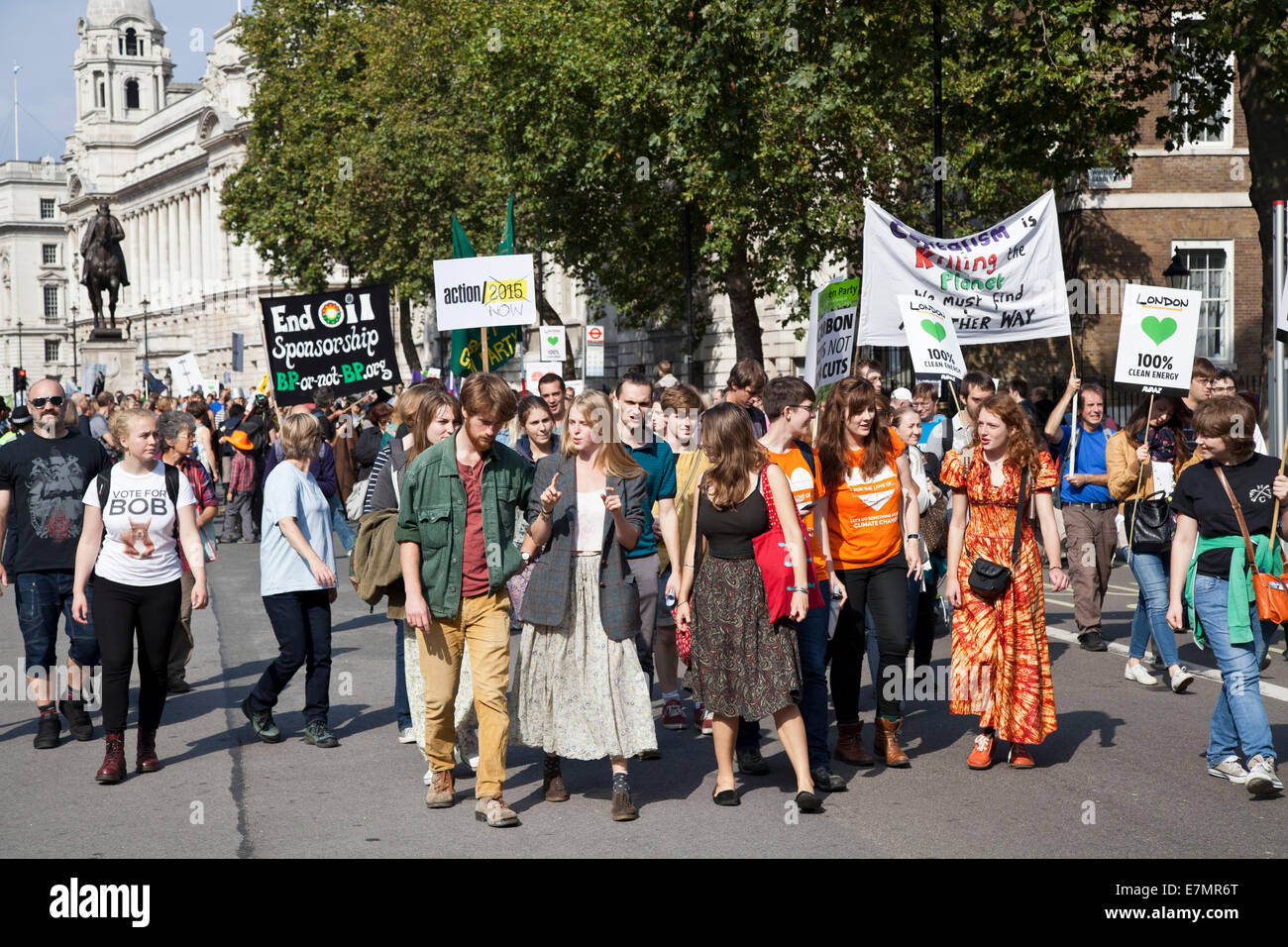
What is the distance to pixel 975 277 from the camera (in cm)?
1259

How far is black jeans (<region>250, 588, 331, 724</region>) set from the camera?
27.3 feet

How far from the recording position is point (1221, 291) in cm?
2798

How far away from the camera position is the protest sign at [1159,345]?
1091 centimetres

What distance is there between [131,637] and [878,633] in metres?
3.77

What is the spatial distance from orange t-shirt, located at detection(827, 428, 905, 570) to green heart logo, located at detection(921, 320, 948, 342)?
16.8 ft

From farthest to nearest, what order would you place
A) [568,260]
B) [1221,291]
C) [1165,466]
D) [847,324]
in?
[568,260] → [1221,291] → [847,324] → [1165,466]

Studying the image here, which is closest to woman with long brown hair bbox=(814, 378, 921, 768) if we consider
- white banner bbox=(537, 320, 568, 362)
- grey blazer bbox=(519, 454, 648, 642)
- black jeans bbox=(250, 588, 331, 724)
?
grey blazer bbox=(519, 454, 648, 642)

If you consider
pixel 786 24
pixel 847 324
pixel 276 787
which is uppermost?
pixel 786 24

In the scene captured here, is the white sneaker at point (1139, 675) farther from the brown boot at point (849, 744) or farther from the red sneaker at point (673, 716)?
the red sneaker at point (673, 716)

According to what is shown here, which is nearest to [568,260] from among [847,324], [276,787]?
[847,324]

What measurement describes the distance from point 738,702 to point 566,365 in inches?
1557

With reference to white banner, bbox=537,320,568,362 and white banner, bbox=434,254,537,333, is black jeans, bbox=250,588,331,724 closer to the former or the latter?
white banner, bbox=434,254,537,333

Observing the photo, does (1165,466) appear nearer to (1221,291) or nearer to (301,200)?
(1221,291)

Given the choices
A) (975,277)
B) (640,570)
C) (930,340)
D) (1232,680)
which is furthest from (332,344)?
(1232,680)
